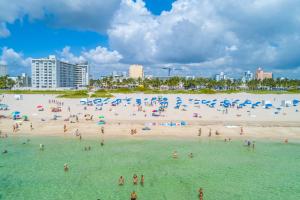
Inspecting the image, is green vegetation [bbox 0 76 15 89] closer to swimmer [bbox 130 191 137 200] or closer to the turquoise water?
the turquoise water

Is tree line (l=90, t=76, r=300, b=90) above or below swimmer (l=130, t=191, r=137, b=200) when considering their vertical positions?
above

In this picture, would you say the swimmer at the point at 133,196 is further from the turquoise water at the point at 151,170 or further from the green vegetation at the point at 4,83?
the green vegetation at the point at 4,83

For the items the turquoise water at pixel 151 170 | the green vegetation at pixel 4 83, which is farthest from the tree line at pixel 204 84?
the turquoise water at pixel 151 170

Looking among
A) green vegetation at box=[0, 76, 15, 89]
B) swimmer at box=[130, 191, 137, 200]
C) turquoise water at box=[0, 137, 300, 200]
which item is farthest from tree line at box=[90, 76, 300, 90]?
swimmer at box=[130, 191, 137, 200]

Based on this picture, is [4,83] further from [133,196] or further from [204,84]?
[133,196]

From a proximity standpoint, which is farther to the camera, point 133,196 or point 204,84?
point 204,84

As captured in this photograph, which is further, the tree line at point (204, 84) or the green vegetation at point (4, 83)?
the tree line at point (204, 84)

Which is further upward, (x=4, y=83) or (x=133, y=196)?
(x=4, y=83)

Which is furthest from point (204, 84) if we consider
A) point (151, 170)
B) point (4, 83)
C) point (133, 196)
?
point (133, 196)

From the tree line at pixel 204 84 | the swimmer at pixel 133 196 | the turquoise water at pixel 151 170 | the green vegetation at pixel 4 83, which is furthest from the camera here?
the tree line at pixel 204 84
